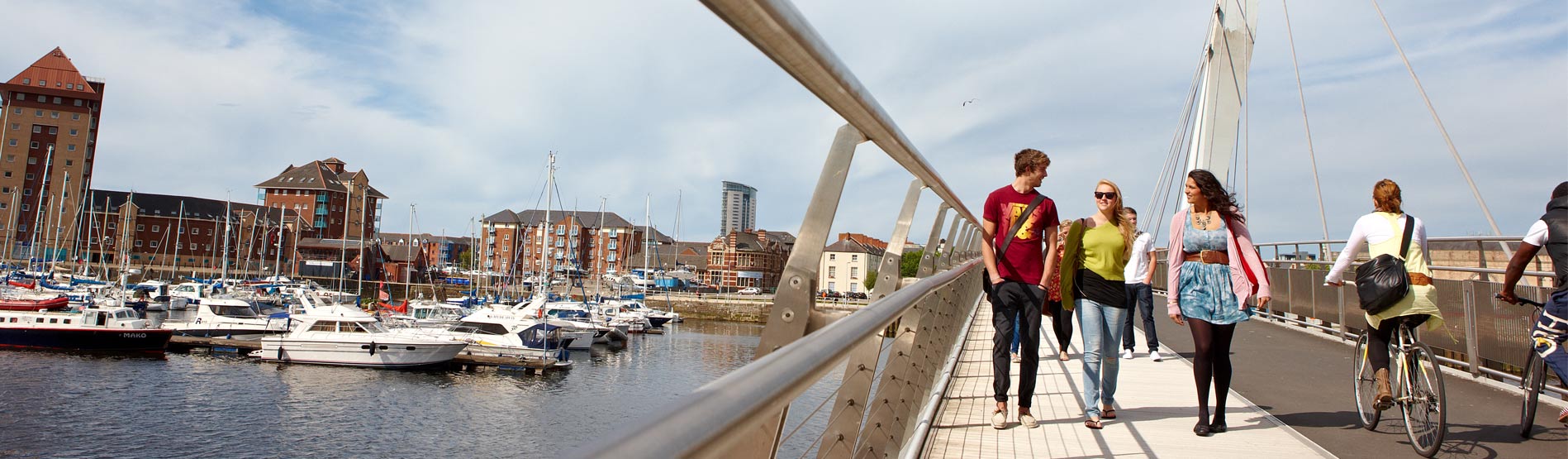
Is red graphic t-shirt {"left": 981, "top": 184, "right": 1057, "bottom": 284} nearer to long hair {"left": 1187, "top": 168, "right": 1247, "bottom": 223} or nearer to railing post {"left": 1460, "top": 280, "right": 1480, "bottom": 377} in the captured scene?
long hair {"left": 1187, "top": 168, "right": 1247, "bottom": 223}

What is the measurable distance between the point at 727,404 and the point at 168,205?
11486 centimetres

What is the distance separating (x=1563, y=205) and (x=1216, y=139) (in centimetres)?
1009

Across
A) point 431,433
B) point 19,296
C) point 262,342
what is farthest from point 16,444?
point 19,296

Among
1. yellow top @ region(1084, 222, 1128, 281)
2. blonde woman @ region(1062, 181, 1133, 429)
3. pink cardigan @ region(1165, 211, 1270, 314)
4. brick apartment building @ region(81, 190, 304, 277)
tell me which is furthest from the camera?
brick apartment building @ region(81, 190, 304, 277)

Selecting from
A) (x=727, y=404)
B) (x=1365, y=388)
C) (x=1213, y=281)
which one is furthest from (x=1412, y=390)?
(x=727, y=404)

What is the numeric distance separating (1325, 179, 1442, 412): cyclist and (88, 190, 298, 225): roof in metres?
100.0

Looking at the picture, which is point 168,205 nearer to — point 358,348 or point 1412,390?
point 358,348

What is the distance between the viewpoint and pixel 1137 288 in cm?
852

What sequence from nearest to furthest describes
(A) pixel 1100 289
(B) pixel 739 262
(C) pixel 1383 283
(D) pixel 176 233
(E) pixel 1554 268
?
(E) pixel 1554 268, (C) pixel 1383 283, (A) pixel 1100 289, (D) pixel 176 233, (B) pixel 739 262

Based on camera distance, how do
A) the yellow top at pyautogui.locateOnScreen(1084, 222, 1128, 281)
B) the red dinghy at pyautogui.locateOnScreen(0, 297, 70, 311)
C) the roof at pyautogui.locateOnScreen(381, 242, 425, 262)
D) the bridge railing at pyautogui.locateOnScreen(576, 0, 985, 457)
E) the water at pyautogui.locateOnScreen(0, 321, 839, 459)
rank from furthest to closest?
the roof at pyautogui.locateOnScreen(381, 242, 425, 262) → the red dinghy at pyautogui.locateOnScreen(0, 297, 70, 311) → the water at pyautogui.locateOnScreen(0, 321, 839, 459) → the yellow top at pyautogui.locateOnScreen(1084, 222, 1128, 281) → the bridge railing at pyautogui.locateOnScreen(576, 0, 985, 457)

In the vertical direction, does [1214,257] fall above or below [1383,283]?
above

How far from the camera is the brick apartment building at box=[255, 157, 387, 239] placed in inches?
4301

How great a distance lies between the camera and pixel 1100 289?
4.95 meters

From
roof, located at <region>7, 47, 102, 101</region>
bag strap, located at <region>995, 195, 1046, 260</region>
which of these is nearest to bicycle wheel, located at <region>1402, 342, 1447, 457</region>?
bag strap, located at <region>995, 195, 1046, 260</region>
